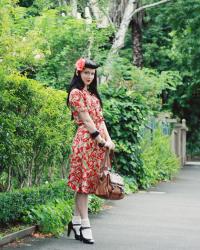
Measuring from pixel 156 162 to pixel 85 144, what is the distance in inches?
395

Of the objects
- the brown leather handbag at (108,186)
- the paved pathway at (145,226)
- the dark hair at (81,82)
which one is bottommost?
the paved pathway at (145,226)

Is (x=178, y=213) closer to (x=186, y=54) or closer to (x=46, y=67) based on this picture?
(x=46, y=67)

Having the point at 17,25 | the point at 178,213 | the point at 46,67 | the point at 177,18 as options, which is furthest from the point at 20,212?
the point at 177,18

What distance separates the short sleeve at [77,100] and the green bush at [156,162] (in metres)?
7.35

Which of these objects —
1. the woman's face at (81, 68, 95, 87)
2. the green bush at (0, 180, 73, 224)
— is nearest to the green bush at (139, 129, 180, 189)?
the green bush at (0, 180, 73, 224)

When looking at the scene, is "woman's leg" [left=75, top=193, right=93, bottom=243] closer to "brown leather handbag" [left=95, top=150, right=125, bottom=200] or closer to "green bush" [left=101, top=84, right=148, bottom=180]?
"brown leather handbag" [left=95, top=150, right=125, bottom=200]

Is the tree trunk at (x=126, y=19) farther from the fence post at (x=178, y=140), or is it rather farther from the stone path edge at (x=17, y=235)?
the stone path edge at (x=17, y=235)

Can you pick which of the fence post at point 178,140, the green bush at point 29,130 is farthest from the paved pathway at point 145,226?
the fence post at point 178,140

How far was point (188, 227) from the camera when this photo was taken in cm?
888

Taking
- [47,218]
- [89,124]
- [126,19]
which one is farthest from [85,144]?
[126,19]

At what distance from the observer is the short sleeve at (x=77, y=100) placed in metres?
7.20

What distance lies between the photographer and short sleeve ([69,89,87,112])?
7.20 m

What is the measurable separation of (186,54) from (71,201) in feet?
70.5

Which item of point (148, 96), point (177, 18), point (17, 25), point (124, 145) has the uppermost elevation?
point (177, 18)
